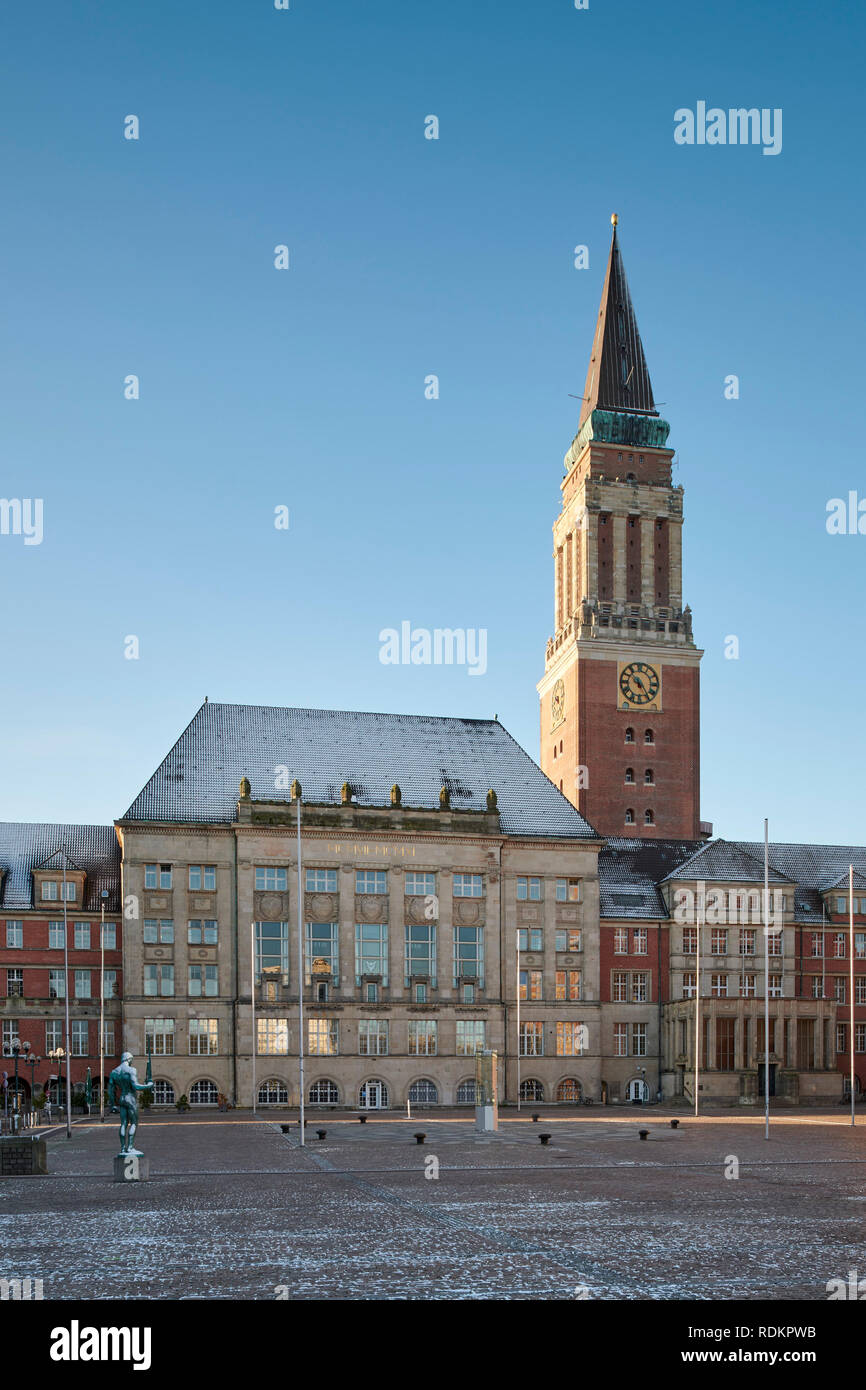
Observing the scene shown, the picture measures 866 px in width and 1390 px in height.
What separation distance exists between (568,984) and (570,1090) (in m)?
6.12

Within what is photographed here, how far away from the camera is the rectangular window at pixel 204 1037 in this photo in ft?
247

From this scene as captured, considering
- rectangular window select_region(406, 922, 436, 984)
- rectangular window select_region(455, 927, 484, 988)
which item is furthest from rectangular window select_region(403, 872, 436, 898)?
rectangular window select_region(455, 927, 484, 988)

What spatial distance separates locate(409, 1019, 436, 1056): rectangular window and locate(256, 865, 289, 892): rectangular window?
10.7 metres

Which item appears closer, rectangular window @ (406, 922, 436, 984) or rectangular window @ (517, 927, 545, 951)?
rectangular window @ (406, 922, 436, 984)

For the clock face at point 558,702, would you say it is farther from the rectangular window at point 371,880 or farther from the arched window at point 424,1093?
the arched window at point 424,1093

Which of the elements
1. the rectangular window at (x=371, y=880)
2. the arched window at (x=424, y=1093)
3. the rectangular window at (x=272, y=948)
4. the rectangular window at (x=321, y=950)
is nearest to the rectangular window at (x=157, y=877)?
the rectangular window at (x=272, y=948)

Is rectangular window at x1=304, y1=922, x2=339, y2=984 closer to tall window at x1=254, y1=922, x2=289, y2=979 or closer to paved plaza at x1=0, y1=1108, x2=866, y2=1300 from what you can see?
tall window at x1=254, y1=922, x2=289, y2=979

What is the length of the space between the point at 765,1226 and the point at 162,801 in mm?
60256

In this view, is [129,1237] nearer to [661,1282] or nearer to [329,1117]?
[661,1282]

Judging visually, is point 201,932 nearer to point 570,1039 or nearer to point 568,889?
point 568,889

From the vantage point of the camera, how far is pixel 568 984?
81.9 m

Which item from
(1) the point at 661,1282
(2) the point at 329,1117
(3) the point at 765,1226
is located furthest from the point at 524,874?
(1) the point at 661,1282

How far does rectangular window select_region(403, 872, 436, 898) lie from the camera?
263 feet

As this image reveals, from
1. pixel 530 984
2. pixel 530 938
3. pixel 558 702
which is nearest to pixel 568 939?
pixel 530 938
